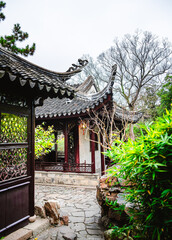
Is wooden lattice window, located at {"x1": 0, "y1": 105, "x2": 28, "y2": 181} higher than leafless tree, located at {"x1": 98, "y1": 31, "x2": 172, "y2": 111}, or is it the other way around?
leafless tree, located at {"x1": 98, "y1": 31, "x2": 172, "y2": 111}

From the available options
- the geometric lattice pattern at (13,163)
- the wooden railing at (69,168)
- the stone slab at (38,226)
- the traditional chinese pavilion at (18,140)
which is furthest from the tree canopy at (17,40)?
the stone slab at (38,226)

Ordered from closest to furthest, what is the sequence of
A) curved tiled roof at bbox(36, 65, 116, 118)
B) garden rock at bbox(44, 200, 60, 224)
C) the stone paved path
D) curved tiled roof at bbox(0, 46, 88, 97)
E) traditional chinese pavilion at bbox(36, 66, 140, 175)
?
1. curved tiled roof at bbox(0, 46, 88, 97)
2. the stone paved path
3. garden rock at bbox(44, 200, 60, 224)
4. curved tiled roof at bbox(36, 65, 116, 118)
5. traditional chinese pavilion at bbox(36, 66, 140, 175)

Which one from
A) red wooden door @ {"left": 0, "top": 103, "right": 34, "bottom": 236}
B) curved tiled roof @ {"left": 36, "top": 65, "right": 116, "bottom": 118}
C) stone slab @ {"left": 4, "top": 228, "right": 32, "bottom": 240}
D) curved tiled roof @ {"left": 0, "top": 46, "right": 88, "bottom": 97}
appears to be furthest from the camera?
curved tiled roof @ {"left": 36, "top": 65, "right": 116, "bottom": 118}

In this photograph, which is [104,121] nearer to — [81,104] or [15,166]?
[81,104]

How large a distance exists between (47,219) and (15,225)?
67 centimetres

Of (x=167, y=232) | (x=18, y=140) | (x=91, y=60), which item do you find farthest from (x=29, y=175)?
(x=91, y=60)

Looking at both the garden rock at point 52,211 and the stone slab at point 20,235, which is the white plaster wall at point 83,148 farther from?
the stone slab at point 20,235

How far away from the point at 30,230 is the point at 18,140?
161cm

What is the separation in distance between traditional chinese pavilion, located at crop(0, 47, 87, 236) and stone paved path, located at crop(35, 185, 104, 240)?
1.09m

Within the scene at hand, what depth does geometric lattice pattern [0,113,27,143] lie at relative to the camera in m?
2.96

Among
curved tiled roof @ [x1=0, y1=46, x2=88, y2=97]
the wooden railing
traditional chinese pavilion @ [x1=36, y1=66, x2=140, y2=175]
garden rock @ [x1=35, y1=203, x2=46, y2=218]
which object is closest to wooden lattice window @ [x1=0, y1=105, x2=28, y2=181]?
curved tiled roof @ [x1=0, y1=46, x2=88, y2=97]

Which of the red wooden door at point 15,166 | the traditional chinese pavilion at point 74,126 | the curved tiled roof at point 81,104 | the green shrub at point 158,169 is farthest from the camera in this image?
the traditional chinese pavilion at point 74,126

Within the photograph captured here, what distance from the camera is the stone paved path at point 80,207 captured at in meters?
3.29

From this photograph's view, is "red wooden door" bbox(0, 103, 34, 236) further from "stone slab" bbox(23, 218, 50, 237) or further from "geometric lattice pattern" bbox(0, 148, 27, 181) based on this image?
"stone slab" bbox(23, 218, 50, 237)
